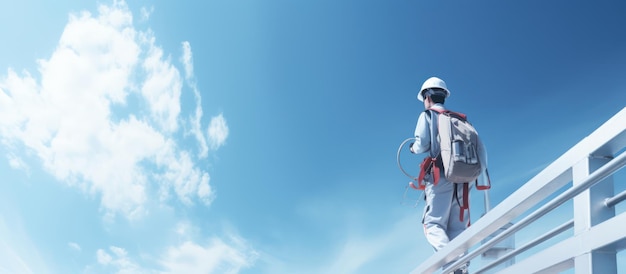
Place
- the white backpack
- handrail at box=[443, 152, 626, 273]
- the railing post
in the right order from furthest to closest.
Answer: the white backpack < the railing post < handrail at box=[443, 152, 626, 273]

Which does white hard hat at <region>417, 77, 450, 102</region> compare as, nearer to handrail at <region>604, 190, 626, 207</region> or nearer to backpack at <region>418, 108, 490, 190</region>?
backpack at <region>418, 108, 490, 190</region>

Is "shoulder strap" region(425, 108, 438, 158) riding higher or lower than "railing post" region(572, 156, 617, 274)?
higher

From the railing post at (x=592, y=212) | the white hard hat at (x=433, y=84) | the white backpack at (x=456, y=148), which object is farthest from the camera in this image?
the white hard hat at (x=433, y=84)

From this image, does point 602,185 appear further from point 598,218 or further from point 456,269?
point 456,269

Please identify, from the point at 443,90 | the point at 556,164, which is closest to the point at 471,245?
the point at 556,164

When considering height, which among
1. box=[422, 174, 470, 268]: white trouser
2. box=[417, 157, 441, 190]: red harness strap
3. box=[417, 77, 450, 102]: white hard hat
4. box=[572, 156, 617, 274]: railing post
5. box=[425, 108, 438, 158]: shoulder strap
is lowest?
box=[572, 156, 617, 274]: railing post

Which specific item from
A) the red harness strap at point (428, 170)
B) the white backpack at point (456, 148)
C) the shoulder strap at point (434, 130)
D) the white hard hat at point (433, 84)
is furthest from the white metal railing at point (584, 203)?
the white hard hat at point (433, 84)

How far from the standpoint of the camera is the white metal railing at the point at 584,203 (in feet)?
6.73

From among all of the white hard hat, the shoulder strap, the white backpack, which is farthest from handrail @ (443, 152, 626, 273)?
the white hard hat

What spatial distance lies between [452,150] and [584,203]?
2.64m

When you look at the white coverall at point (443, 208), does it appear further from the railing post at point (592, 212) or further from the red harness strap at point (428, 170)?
the railing post at point (592, 212)

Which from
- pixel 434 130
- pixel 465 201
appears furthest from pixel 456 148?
pixel 465 201

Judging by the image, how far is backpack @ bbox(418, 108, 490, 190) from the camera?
15.9ft

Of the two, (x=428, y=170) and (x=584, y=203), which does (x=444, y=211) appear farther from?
(x=584, y=203)
